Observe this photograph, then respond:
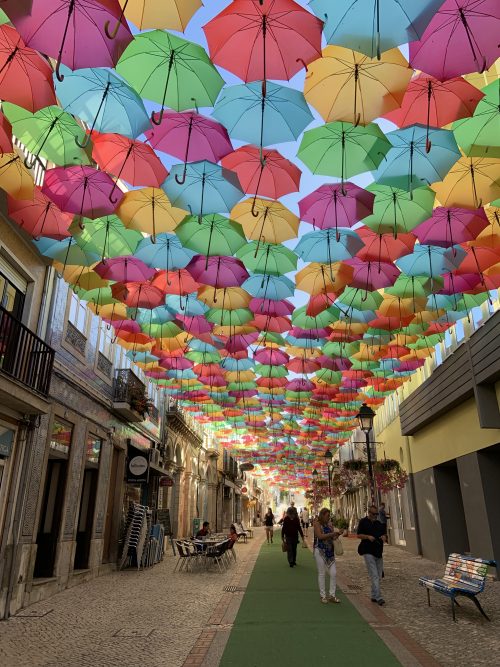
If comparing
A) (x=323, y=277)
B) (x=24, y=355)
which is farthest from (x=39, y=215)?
(x=323, y=277)

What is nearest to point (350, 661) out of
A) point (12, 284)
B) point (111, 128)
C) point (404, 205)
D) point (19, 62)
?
point (404, 205)

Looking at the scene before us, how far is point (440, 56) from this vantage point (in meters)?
5.33

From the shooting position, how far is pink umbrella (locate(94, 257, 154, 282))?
32.0 feet

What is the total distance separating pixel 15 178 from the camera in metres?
7.70

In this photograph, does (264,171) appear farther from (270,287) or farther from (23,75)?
(270,287)

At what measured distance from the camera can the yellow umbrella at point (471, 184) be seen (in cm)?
731

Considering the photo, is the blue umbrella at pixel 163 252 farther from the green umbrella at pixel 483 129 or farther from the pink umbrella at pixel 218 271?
the green umbrella at pixel 483 129

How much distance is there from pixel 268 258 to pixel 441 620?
6.73 m

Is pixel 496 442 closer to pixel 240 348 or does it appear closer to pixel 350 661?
pixel 240 348

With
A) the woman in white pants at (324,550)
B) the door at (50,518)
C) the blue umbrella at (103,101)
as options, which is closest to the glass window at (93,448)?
the door at (50,518)

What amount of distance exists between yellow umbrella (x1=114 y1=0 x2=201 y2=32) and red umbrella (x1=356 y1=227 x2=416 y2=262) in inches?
196

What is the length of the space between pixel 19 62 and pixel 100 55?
4.13 feet

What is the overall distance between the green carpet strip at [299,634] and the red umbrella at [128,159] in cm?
634

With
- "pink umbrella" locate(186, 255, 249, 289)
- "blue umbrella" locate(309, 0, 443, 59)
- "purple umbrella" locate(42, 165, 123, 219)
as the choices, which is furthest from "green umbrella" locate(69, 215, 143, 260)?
"blue umbrella" locate(309, 0, 443, 59)
